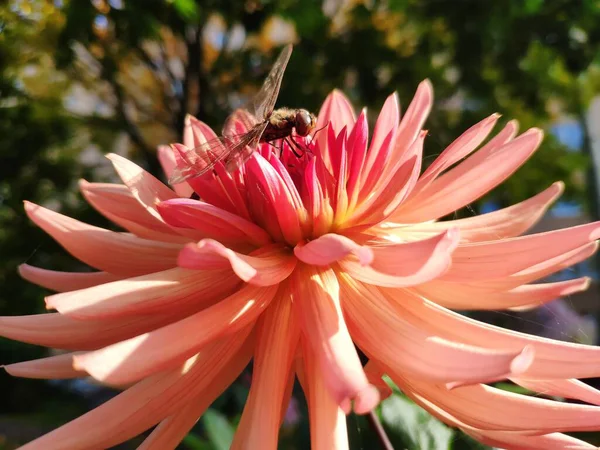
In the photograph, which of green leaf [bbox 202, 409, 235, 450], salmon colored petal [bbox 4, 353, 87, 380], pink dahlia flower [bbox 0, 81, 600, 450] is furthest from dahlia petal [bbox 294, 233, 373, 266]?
green leaf [bbox 202, 409, 235, 450]

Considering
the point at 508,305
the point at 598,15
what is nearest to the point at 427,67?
the point at 598,15

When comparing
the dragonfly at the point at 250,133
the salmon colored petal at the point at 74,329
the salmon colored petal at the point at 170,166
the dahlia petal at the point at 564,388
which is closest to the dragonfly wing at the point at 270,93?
the dragonfly at the point at 250,133

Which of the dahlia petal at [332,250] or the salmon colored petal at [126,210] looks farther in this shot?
the salmon colored petal at [126,210]

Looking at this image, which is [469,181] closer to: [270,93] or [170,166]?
[270,93]

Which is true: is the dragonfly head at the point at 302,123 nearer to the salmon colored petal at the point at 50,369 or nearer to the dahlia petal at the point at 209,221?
the dahlia petal at the point at 209,221

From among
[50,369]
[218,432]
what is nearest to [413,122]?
[50,369]

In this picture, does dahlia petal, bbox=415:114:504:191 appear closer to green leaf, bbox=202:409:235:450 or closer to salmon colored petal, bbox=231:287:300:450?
salmon colored petal, bbox=231:287:300:450
